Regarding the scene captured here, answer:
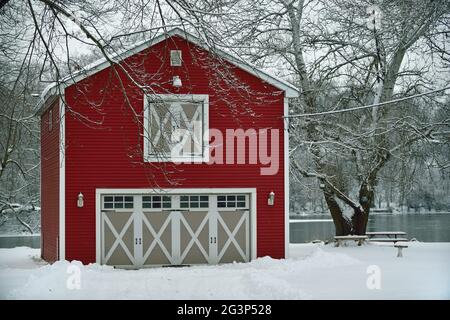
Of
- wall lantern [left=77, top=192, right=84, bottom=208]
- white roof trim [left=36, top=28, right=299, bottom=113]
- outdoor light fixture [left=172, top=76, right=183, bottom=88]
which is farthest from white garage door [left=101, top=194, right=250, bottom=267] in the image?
white roof trim [left=36, top=28, right=299, bottom=113]

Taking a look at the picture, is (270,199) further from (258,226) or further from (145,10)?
(145,10)

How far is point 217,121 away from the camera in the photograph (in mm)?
20719

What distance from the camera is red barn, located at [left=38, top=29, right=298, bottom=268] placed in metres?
20.0

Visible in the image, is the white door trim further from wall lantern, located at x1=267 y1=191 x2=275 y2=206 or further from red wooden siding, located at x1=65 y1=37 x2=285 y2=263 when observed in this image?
wall lantern, located at x1=267 y1=191 x2=275 y2=206

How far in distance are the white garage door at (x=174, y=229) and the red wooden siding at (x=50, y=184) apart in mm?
1579

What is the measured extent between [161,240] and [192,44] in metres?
5.66

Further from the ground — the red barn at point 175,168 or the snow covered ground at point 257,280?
the red barn at point 175,168

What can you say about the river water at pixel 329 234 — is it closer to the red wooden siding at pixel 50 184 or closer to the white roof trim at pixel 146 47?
the red wooden siding at pixel 50 184

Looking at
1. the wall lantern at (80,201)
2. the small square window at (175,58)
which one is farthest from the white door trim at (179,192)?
the small square window at (175,58)

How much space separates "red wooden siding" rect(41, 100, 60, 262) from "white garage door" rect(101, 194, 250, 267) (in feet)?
5.18

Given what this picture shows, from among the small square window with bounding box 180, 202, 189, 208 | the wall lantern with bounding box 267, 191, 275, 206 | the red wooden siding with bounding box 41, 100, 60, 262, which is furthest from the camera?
the wall lantern with bounding box 267, 191, 275, 206

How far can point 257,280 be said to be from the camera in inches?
617

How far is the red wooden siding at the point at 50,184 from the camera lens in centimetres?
2069
